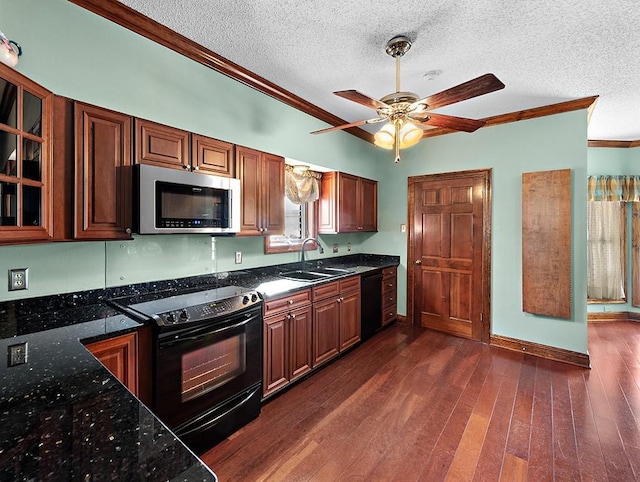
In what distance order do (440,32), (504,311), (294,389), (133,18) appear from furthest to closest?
(504,311) < (294,389) < (440,32) < (133,18)

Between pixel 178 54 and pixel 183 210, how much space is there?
120 centimetres

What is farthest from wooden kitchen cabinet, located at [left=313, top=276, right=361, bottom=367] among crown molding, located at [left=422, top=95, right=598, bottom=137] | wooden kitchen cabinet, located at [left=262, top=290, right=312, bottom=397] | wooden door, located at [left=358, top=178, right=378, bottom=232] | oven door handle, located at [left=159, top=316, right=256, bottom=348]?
crown molding, located at [left=422, top=95, right=598, bottom=137]

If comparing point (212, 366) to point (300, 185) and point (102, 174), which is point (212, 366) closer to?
point (102, 174)

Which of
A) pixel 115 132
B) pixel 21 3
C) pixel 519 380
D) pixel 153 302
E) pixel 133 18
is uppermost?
pixel 133 18

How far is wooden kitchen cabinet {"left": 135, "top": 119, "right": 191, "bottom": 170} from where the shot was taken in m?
1.96

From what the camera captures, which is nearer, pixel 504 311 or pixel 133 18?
pixel 133 18

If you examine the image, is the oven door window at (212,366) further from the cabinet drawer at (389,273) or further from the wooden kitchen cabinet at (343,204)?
the cabinet drawer at (389,273)

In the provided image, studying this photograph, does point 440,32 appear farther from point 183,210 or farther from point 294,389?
point 294,389

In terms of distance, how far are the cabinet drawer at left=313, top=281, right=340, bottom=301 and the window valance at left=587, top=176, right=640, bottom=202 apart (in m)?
4.43

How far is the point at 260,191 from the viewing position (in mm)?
2750

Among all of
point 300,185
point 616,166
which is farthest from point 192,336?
point 616,166

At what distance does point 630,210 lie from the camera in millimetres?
4656

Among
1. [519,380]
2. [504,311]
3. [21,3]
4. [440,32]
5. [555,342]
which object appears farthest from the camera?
[504,311]

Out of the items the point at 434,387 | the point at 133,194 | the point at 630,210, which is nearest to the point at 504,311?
the point at 434,387
